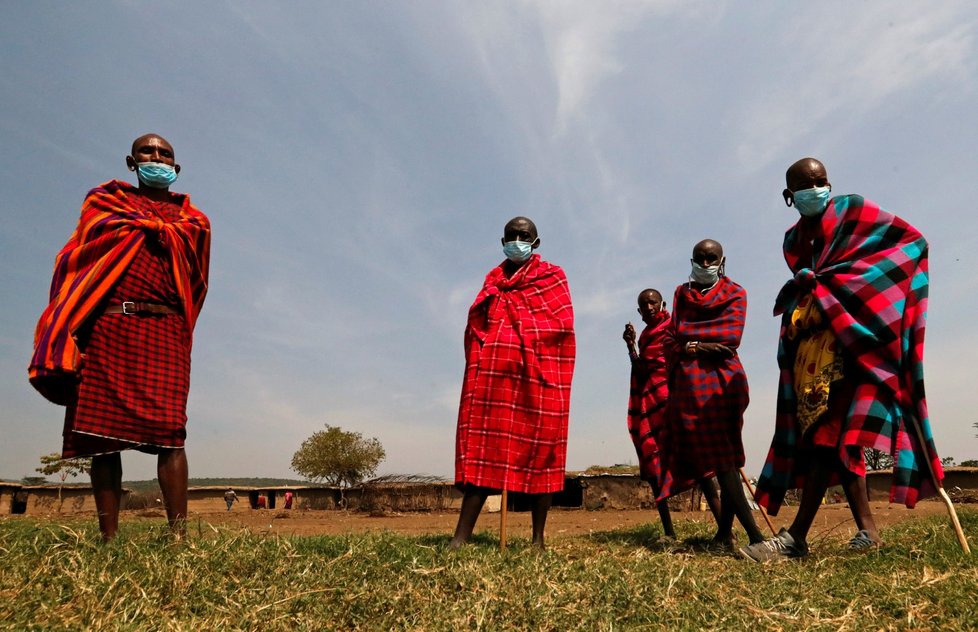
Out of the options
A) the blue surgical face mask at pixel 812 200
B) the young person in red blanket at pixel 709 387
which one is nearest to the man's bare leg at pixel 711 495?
the young person in red blanket at pixel 709 387

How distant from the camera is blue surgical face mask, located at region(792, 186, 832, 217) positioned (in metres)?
4.68

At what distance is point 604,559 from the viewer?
12.8ft

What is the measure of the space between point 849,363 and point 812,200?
1.15 m

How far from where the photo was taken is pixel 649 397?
671 cm

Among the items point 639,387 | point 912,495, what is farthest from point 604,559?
point 639,387

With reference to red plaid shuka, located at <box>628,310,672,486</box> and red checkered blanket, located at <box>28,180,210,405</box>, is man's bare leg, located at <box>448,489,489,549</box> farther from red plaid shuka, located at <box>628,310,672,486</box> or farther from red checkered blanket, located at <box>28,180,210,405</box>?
red plaid shuka, located at <box>628,310,672,486</box>

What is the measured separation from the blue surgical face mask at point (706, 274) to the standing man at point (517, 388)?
124cm

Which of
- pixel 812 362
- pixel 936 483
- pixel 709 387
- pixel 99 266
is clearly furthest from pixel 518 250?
pixel 936 483

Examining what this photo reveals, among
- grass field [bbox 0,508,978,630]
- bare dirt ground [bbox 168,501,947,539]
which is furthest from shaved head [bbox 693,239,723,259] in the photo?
grass field [bbox 0,508,978,630]

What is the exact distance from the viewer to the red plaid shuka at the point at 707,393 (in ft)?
17.1

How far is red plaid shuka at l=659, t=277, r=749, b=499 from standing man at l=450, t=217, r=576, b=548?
1.08 metres

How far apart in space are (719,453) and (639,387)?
1749mm

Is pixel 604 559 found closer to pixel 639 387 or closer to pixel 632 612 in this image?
pixel 632 612

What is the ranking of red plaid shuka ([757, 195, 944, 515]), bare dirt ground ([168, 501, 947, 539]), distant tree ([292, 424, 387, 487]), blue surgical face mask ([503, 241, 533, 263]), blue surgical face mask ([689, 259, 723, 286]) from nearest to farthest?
red plaid shuka ([757, 195, 944, 515]), blue surgical face mask ([503, 241, 533, 263]), blue surgical face mask ([689, 259, 723, 286]), bare dirt ground ([168, 501, 947, 539]), distant tree ([292, 424, 387, 487])
